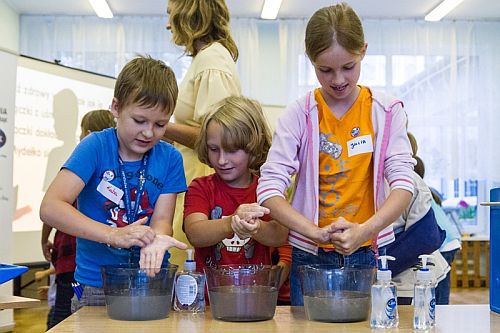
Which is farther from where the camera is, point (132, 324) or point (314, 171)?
point (314, 171)

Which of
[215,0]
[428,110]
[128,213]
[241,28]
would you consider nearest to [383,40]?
[428,110]

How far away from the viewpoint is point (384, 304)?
1.32 meters

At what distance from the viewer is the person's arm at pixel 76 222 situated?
1453 mm

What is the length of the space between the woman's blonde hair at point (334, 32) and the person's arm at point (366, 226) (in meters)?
0.37

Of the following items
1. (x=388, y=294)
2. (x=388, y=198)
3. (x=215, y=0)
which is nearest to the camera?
(x=388, y=294)

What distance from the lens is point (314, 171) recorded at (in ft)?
5.65

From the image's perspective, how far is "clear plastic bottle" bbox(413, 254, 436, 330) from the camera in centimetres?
132

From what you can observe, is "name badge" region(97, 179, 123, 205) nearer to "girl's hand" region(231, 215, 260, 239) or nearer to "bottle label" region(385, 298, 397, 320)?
"girl's hand" region(231, 215, 260, 239)

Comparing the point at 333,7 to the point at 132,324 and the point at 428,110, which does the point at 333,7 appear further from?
the point at 428,110

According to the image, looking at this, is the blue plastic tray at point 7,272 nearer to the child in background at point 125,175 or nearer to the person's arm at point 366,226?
the child in background at point 125,175

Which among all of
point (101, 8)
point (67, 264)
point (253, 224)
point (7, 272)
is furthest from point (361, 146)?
point (101, 8)

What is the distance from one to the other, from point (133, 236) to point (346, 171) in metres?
0.57

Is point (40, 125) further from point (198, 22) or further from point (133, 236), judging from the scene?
point (133, 236)

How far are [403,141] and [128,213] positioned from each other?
0.71m
